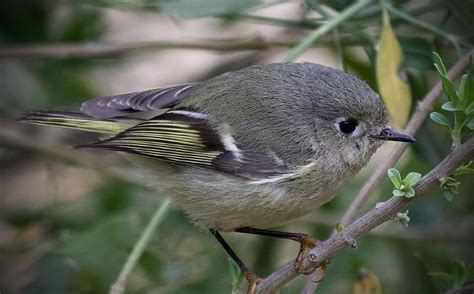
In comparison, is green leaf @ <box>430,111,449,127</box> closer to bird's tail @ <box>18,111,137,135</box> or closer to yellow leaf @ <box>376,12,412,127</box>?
yellow leaf @ <box>376,12,412,127</box>

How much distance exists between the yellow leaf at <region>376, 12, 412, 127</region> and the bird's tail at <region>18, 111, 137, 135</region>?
0.64 meters

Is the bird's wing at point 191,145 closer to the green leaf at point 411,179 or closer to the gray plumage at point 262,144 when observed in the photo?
the gray plumage at point 262,144

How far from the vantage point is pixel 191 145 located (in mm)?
2264

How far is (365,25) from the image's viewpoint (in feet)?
8.80

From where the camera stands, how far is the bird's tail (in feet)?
7.57

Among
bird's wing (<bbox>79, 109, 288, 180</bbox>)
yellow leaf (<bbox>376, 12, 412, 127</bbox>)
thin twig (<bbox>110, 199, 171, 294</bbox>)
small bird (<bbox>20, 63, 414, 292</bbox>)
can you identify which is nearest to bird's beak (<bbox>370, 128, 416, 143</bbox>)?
small bird (<bbox>20, 63, 414, 292</bbox>)

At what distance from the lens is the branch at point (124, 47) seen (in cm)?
288

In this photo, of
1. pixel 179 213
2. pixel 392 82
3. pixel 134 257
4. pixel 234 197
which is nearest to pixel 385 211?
pixel 234 197

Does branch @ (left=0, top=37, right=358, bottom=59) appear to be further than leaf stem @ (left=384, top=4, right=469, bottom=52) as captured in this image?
Yes

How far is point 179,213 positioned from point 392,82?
1.07 metres

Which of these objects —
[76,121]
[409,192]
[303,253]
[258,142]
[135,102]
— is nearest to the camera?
[409,192]

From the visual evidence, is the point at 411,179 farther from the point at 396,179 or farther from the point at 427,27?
the point at 427,27

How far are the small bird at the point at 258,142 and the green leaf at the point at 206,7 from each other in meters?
0.23

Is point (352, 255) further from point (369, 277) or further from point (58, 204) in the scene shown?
point (58, 204)
